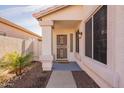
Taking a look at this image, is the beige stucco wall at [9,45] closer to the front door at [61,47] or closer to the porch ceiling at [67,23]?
the front door at [61,47]

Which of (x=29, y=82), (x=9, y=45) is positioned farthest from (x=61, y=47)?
(x=29, y=82)

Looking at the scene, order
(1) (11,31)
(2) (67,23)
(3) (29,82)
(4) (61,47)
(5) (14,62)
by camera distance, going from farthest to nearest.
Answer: (1) (11,31)
(4) (61,47)
(2) (67,23)
(5) (14,62)
(3) (29,82)

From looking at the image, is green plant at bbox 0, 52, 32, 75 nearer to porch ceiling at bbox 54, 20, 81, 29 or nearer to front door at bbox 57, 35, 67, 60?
porch ceiling at bbox 54, 20, 81, 29

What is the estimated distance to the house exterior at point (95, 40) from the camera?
4434 mm

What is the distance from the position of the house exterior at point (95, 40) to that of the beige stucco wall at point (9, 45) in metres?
2.67

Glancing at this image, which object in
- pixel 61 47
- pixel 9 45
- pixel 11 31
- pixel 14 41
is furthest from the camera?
pixel 11 31

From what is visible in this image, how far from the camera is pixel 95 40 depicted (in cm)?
715

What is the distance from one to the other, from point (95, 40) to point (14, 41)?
7.79 m

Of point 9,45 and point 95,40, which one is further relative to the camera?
point 9,45

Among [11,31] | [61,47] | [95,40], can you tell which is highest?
[11,31]

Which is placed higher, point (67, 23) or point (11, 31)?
point (67, 23)

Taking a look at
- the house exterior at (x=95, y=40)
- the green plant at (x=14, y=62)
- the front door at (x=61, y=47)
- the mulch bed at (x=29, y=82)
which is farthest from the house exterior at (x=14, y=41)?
the mulch bed at (x=29, y=82)

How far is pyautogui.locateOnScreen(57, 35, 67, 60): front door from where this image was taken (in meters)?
14.9

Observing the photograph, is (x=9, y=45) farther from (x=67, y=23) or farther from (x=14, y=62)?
(x=67, y=23)
